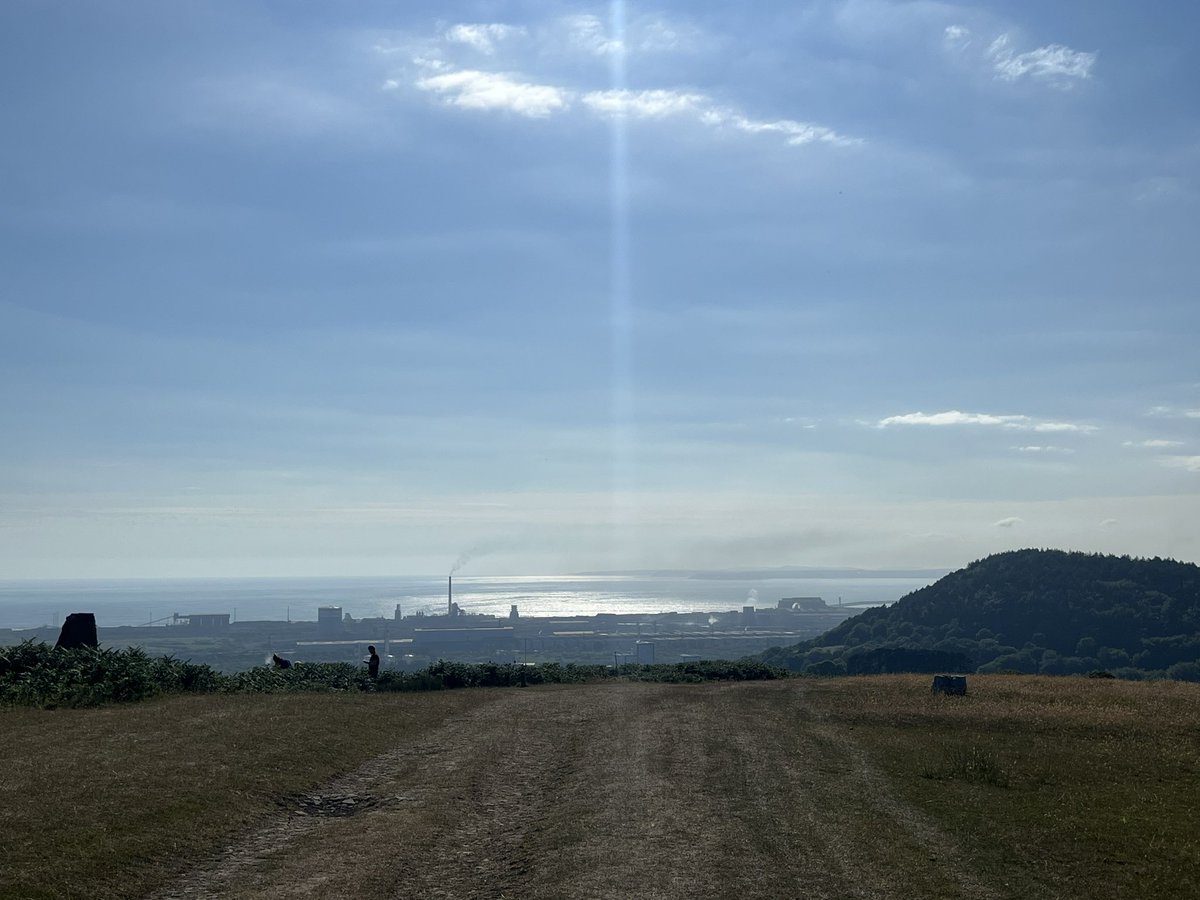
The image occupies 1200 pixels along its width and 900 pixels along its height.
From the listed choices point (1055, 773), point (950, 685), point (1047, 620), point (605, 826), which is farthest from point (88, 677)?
point (1047, 620)

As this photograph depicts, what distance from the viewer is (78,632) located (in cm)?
3559

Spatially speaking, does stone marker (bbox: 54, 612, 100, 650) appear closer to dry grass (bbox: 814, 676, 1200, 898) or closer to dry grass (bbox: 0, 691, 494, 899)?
dry grass (bbox: 0, 691, 494, 899)

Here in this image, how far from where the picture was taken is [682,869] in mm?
12008

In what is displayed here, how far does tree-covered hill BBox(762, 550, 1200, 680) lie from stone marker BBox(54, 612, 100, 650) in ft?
177

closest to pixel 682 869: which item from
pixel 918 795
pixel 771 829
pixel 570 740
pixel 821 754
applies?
pixel 771 829

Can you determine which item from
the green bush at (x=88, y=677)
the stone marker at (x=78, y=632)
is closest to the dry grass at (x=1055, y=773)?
the green bush at (x=88, y=677)

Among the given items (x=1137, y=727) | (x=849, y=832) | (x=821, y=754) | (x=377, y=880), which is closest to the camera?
(x=377, y=880)

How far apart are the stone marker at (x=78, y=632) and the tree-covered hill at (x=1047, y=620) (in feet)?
177

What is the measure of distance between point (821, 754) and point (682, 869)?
8870mm

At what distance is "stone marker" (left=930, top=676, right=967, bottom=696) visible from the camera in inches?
1115

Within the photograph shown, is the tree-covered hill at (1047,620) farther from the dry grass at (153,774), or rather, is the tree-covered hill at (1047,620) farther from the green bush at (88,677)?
the dry grass at (153,774)

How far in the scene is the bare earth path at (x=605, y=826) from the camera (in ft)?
38.3

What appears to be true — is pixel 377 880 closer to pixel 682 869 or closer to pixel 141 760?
pixel 682 869

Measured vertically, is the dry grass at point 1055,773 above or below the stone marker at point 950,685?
below
